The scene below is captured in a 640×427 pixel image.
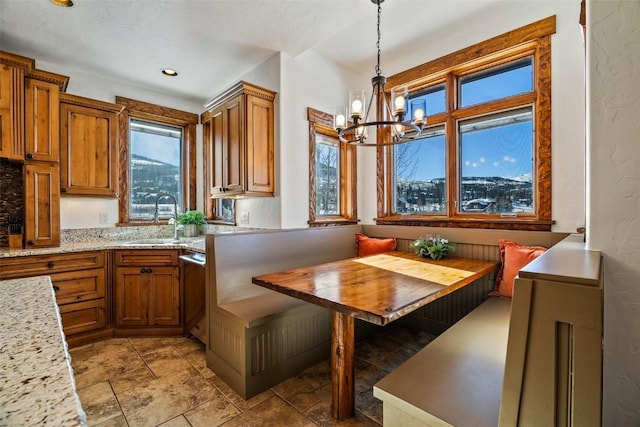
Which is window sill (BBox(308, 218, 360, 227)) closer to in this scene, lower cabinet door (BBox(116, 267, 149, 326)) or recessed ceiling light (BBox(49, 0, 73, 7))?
lower cabinet door (BBox(116, 267, 149, 326))

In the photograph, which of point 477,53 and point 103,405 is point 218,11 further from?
point 103,405

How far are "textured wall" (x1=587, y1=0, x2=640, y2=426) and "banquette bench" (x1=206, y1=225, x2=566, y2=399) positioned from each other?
1629 mm

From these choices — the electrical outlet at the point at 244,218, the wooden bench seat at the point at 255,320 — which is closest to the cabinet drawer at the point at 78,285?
the wooden bench seat at the point at 255,320

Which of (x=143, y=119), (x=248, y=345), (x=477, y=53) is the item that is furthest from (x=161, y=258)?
(x=477, y=53)

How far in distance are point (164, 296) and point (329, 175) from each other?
2241 mm

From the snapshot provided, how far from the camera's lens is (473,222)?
2941mm

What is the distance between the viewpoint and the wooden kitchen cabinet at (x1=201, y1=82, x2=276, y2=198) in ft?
9.38

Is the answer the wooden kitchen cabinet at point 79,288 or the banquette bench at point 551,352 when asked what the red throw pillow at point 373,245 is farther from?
the wooden kitchen cabinet at point 79,288

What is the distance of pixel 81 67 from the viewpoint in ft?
10.3

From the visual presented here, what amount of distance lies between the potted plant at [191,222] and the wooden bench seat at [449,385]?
10.4 feet

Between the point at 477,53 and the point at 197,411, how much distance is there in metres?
3.75

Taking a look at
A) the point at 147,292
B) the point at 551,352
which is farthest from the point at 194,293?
the point at 551,352

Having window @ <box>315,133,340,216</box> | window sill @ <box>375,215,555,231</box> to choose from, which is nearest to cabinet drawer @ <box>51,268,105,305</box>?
window @ <box>315,133,340,216</box>

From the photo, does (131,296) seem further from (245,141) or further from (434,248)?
(434,248)
